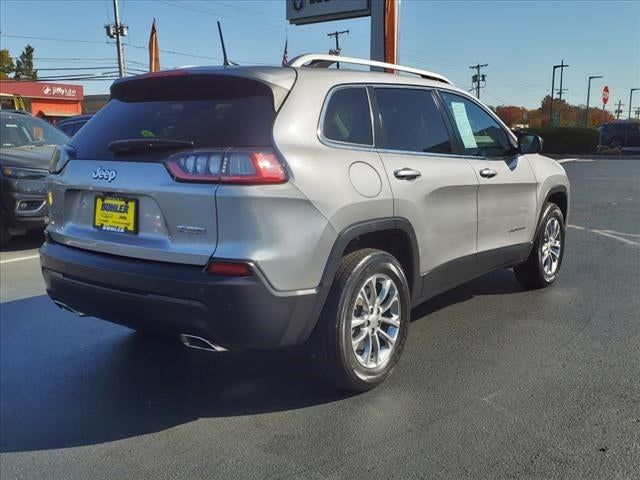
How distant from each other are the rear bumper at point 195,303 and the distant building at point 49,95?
49126 millimetres

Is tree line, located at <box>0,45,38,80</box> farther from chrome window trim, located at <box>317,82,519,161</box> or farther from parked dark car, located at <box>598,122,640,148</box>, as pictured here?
chrome window trim, located at <box>317,82,519,161</box>

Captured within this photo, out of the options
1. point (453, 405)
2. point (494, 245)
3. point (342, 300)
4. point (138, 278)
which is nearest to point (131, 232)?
point (138, 278)

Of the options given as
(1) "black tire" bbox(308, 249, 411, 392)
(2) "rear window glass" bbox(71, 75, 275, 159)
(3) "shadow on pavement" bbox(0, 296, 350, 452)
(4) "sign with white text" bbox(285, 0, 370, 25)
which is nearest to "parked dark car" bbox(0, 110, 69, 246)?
(3) "shadow on pavement" bbox(0, 296, 350, 452)

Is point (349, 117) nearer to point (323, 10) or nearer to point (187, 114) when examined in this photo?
point (187, 114)

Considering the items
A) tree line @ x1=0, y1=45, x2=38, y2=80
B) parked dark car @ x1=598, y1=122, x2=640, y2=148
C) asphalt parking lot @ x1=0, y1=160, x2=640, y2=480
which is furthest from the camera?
tree line @ x1=0, y1=45, x2=38, y2=80

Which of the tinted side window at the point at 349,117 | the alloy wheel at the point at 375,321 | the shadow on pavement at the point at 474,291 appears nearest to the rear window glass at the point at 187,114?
the tinted side window at the point at 349,117

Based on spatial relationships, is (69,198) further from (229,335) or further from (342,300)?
(342,300)

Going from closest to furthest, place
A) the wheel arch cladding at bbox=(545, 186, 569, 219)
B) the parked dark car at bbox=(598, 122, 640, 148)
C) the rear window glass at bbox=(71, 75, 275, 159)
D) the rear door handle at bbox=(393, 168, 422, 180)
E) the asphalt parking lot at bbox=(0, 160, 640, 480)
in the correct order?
the asphalt parking lot at bbox=(0, 160, 640, 480)
the rear window glass at bbox=(71, 75, 275, 159)
the rear door handle at bbox=(393, 168, 422, 180)
the wheel arch cladding at bbox=(545, 186, 569, 219)
the parked dark car at bbox=(598, 122, 640, 148)

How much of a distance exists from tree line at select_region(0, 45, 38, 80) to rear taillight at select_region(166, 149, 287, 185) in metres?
74.7

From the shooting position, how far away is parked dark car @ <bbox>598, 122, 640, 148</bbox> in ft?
113

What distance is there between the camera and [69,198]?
3447 mm

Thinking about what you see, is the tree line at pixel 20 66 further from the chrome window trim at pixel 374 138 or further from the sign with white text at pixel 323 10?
the chrome window trim at pixel 374 138

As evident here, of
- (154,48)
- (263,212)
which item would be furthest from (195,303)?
(154,48)

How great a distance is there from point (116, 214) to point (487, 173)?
264 centimetres
